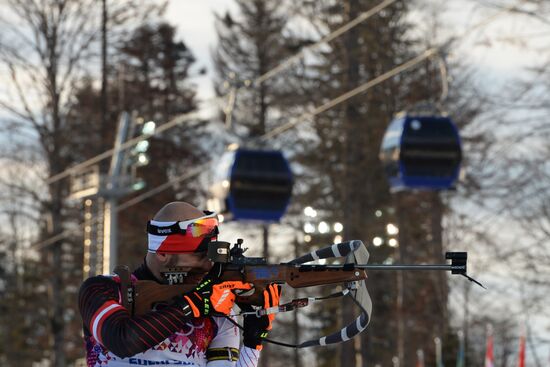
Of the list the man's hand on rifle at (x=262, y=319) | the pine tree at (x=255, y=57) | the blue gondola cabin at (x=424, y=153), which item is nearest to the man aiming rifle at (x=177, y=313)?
the man's hand on rifle at (x=262, y=319)

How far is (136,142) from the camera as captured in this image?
27203mm

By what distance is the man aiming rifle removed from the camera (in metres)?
4.71

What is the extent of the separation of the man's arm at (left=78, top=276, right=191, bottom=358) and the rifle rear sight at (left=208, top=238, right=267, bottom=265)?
21 centimetres

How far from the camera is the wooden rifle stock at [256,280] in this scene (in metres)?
4.86

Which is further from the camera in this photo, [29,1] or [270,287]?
[29,1]

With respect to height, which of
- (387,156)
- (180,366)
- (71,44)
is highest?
(71,44)

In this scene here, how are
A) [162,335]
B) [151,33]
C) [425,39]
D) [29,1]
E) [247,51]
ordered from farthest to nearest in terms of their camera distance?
[151,33] → [247,51] → [425,39] → [29,1] → [162,335]

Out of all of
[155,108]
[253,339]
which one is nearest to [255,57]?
[155,108]

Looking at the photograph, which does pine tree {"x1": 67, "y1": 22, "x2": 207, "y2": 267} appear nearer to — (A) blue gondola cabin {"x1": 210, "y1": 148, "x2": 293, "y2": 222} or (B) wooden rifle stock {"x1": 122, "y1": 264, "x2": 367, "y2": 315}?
(A) blue gondola cabin {"x1": 210, "y1": 148, "x2": 293, "y2": 222}

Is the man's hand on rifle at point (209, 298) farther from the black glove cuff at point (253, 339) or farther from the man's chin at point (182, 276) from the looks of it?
the black glove cuff at point (253, 339)

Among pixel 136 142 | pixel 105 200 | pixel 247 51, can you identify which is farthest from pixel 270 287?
pixel 247 51

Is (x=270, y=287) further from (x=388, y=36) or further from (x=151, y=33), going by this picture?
(x=151, y=33)

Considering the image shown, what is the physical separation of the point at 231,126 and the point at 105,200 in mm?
6894

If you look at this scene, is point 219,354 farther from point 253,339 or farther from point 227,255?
point 227,255
